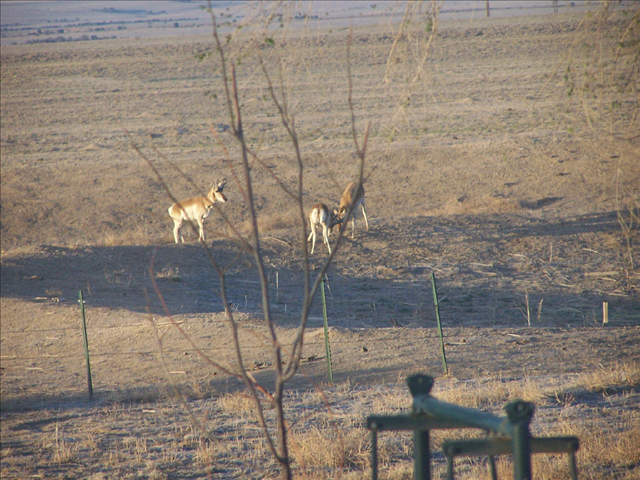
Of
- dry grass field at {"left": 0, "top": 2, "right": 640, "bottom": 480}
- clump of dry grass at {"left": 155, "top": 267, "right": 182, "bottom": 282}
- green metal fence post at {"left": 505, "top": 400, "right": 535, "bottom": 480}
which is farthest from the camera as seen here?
clump of dry grass at {"left": 155, "top": 267, "right": 182, "bottom": 282}

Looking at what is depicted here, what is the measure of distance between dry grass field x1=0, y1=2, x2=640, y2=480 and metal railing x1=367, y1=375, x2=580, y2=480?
4.09ft

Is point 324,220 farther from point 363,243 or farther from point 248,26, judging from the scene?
point 248,26

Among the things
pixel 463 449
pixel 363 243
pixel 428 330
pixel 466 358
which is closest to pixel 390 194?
pixel 363 243

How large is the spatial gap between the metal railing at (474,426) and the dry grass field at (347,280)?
1.25 meters

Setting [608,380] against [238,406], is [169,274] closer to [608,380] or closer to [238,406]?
[238,406]

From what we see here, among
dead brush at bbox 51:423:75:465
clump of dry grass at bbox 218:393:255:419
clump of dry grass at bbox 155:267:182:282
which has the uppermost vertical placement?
clump of dry grass at bbox 155:267:182:282

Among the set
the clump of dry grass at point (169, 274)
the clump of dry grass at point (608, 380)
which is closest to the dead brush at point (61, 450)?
the clump of dry grass at point (608, 380)

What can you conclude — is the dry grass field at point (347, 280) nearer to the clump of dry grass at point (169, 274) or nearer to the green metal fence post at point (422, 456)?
the clump of dry grass at point (169, 274)

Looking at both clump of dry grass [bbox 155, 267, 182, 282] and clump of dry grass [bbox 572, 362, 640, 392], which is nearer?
clump of dry grass [bbox 572, 362, 640, 392]

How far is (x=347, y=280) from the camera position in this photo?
15.1 m

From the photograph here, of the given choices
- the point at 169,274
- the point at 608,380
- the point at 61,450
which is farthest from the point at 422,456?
the point at 169,274

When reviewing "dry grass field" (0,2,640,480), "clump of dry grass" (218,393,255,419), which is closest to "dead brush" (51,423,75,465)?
"dry grass field" (0,2,640,480)

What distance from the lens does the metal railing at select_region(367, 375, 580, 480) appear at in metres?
2.05

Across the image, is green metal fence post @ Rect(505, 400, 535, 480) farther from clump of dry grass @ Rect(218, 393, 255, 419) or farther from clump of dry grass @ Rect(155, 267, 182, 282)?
clump of dry grass @ Rect(155, 267, 182, 282)
